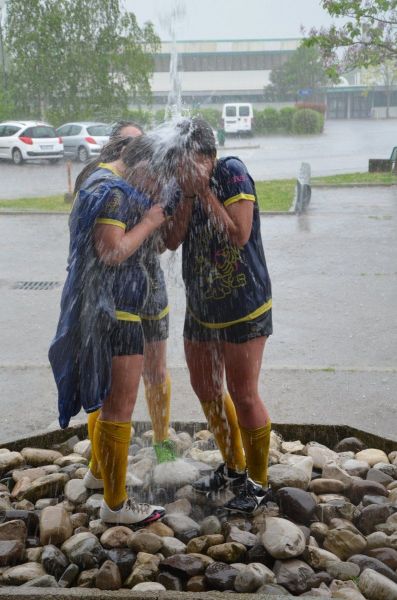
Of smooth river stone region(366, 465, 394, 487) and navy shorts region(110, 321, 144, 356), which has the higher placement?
navy shorts region(110, 321, 144, 356)

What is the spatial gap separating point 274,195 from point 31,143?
13.9m

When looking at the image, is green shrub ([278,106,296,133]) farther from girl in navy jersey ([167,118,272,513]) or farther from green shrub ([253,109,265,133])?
girl in navy jersey ([167,118,272,513])

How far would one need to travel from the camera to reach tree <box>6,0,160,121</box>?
3566 cm

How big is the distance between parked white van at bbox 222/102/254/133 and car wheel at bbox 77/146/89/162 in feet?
56.9

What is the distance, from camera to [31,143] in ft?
99.0

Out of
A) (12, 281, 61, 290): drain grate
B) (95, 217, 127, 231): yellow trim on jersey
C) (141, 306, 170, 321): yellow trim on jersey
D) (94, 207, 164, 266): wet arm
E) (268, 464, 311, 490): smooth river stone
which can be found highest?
(95, 217, 127, 231): yellow trim on jersey

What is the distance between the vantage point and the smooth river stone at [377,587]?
10.4 feet

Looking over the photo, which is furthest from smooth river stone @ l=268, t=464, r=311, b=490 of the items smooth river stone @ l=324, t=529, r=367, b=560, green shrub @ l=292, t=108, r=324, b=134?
green shrub @ l=292, t=108, r=324, b=134

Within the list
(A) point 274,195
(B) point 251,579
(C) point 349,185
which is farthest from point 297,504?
(C) point 349,185

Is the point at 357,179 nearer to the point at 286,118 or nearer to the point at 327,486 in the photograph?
the point at 327,486

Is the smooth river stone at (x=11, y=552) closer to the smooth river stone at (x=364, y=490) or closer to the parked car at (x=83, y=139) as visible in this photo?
the smooth river stone at (x=364, y=490)

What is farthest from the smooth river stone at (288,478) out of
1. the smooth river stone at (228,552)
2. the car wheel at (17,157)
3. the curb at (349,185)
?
the car wheel at (17,157)

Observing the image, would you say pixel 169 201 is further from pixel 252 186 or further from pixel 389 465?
pixel 389 465

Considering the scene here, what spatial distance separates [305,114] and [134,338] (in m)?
49.6
